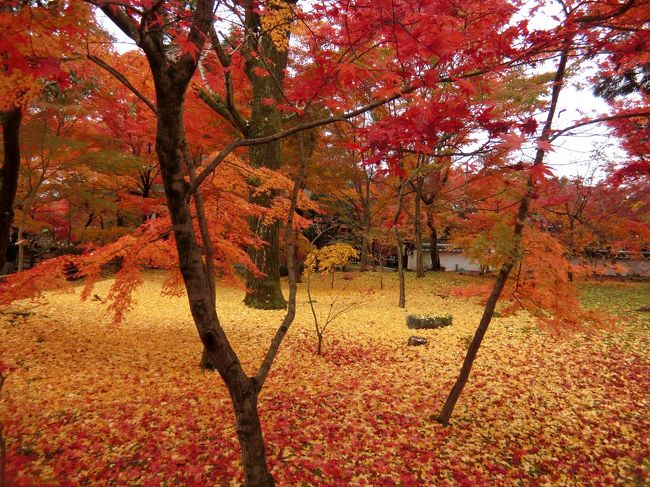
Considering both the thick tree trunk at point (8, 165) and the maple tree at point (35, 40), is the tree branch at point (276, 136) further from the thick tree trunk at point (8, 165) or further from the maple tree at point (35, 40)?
the thick tree trunk at point (8, 165)

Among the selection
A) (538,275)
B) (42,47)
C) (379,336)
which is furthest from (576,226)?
(42,47)

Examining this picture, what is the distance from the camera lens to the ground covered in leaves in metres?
3.33

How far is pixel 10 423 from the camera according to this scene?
374 cm

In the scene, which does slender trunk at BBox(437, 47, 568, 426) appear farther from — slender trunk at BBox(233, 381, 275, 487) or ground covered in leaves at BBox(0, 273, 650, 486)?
slender trunk at BBox(233, 381, 275, 487)

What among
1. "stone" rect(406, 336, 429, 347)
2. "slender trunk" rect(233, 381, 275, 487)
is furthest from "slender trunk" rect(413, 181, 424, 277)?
"slender trunk" rect(233, 381, 275, 487)

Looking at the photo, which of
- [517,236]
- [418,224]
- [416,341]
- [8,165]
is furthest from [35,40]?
[418,224]

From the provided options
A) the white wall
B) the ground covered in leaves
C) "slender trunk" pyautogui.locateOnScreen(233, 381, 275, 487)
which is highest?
the white wall

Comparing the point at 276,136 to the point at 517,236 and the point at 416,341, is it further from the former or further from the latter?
the point at 416,341

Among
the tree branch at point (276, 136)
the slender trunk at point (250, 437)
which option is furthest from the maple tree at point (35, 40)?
the slender trunk at point (250, 437)

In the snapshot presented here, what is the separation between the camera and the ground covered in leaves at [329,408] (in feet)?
10.9

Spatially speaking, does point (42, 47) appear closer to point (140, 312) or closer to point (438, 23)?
point (438, 23)

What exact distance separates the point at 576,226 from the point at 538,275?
12.8m

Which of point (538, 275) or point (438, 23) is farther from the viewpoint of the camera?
point (538, 275)

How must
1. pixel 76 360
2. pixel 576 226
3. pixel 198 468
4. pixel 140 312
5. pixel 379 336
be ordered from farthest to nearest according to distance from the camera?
pixel 576 226, pixel 140 312, pixel 379 336, pixel 76 360, pixel 198 468
